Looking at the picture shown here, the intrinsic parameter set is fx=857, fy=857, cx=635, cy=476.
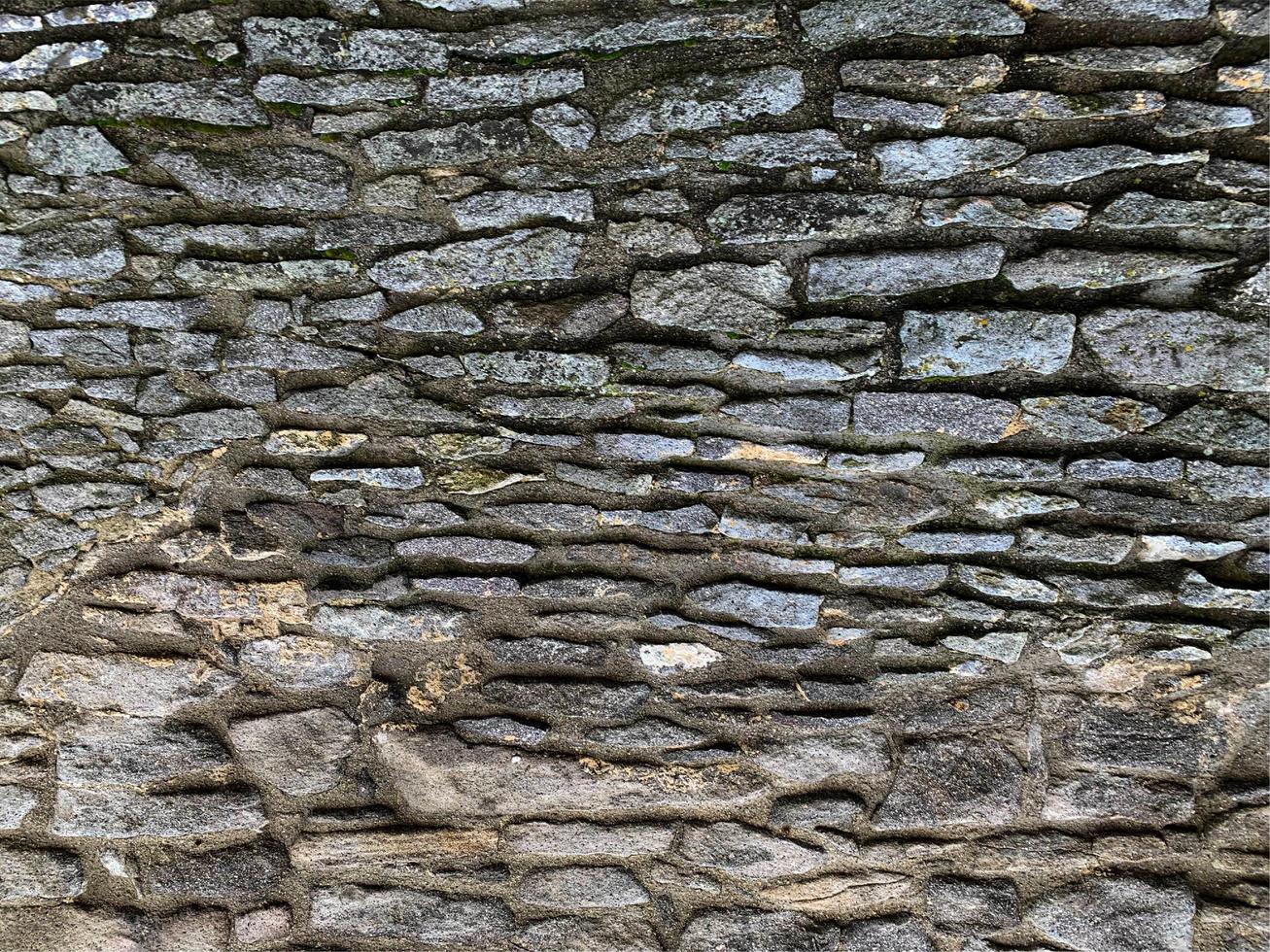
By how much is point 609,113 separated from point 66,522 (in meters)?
1.82

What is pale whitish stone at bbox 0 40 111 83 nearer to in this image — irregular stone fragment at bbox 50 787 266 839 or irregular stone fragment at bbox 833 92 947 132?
irregular stone fragment at bbox 833 92 947 132

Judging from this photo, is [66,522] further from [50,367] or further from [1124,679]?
[1124,679]

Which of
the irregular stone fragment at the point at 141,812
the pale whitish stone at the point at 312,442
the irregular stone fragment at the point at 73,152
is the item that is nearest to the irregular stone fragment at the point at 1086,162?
the pale whitish stone at the point at 312,442

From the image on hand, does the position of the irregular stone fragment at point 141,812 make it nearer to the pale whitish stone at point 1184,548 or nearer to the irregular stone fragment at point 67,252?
the irregular stone fragment at point 67,252

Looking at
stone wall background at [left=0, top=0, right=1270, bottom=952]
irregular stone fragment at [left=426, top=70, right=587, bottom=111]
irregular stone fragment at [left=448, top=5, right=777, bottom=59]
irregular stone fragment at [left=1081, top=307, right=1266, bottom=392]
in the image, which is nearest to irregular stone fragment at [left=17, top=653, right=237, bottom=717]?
stone wall background at [left=0, top=0, right=1270, bottom=952]

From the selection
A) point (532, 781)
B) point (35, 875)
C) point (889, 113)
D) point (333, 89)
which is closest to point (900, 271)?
point (889, 113)

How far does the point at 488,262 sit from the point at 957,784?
1968 mm

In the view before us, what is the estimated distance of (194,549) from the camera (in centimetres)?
240

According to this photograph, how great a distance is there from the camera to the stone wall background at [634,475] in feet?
6.47

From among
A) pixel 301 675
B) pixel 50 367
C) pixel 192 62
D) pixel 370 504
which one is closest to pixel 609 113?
pixel 192 62

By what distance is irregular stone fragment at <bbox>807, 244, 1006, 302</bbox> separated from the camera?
2.05m

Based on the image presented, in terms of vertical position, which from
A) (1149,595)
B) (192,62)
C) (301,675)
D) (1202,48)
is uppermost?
(1202,48)

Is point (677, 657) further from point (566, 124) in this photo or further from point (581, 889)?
point (566, 124)

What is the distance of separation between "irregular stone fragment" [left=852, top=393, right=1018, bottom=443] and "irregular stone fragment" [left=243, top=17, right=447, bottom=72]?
4.34 ft
